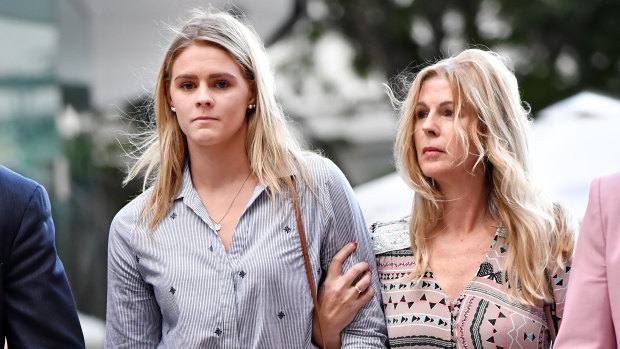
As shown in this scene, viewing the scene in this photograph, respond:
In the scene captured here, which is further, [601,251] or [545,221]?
[545,221]

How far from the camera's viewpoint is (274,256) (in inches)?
116

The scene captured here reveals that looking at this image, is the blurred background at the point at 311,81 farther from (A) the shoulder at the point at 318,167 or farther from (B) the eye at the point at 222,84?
(A) the shoulder at the point at 318,167

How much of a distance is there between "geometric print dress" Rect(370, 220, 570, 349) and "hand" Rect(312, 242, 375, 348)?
0.12m

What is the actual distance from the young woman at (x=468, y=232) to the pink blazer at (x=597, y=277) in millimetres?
658

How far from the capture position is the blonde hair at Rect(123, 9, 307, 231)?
3025mm

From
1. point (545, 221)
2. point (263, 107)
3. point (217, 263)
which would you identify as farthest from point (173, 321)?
point (545, 221)

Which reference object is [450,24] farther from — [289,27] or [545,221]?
[545,221]

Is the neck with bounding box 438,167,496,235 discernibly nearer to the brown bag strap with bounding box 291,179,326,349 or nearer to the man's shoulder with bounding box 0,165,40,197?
the brown bag strap with bounding box 291,179,326,349

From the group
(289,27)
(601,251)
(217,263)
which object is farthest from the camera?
(289,27)

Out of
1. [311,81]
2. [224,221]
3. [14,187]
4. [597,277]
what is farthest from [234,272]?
[311,81]


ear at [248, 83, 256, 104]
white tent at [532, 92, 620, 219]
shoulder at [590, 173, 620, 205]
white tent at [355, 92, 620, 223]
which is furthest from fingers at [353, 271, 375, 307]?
white tent at [532, 92, 620, 219]

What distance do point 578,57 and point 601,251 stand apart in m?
10.9

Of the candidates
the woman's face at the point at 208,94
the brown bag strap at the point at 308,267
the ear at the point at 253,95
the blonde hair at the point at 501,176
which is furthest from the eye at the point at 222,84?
the blonde hair at the point at 501,176

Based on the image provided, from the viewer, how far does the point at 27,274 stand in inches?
100.0
